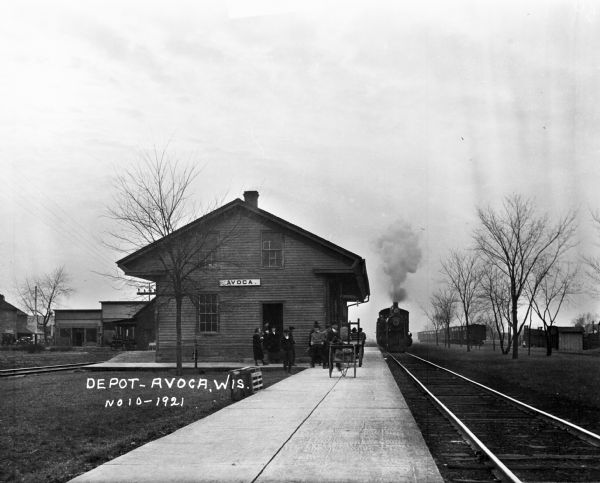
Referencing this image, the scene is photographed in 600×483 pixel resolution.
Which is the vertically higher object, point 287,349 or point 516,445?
point 287,349

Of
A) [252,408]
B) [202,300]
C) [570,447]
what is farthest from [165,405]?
[202,300]

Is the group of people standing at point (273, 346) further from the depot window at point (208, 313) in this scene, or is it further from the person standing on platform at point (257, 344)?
the depot window at point (208, 313)

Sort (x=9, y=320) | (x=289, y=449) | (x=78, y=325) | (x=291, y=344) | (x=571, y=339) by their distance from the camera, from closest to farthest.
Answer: (x=289, y=449)
(x=291, y=344)
(x=571, y=339)
(x=78, y=325)
(x=9, y=320)

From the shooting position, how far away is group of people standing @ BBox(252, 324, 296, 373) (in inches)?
936

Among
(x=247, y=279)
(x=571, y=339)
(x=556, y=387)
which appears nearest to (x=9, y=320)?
(x=571, y=339)

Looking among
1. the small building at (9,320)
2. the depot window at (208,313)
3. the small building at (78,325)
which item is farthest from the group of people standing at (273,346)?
the small building at (9,320)

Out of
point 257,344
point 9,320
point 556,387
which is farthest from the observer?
point 9,320

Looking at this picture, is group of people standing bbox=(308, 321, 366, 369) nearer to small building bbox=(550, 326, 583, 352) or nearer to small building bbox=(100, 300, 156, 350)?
small building bbox=(100, 300, 156, 350)

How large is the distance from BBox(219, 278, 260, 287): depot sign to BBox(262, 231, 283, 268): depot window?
2.79ft

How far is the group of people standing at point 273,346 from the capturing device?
23781mm

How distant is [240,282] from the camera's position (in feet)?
96.3

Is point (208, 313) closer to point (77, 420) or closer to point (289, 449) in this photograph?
point (77, 420)

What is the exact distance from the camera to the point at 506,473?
6754 millimetres

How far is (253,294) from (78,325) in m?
52.7
